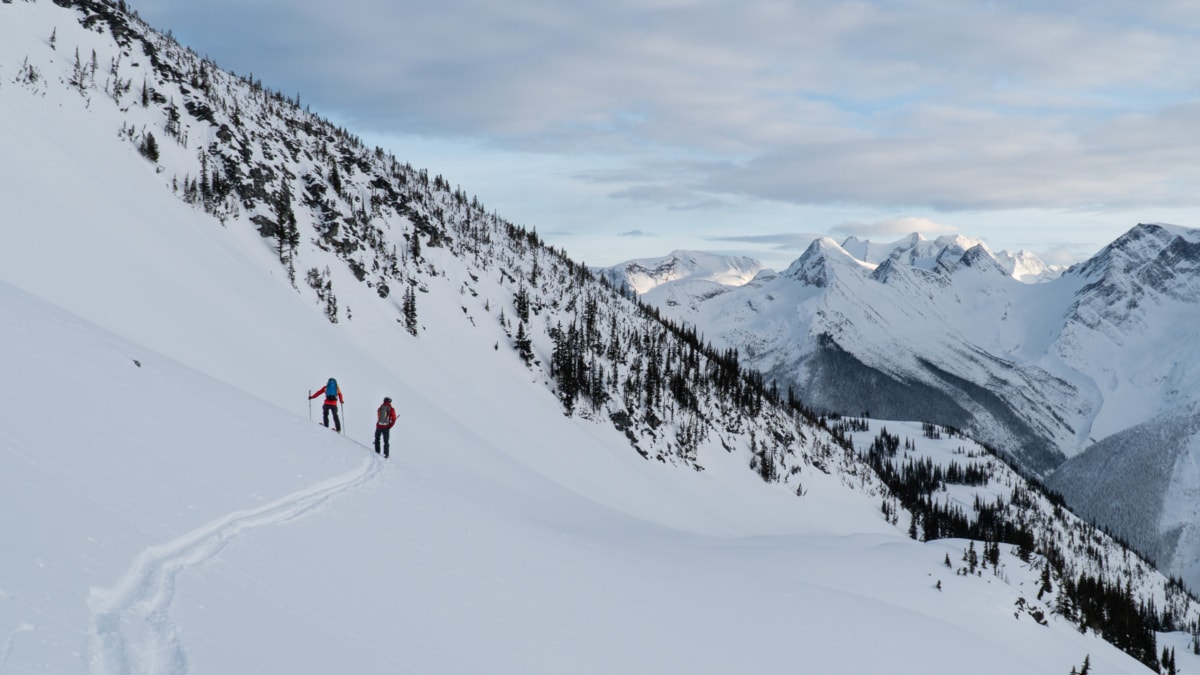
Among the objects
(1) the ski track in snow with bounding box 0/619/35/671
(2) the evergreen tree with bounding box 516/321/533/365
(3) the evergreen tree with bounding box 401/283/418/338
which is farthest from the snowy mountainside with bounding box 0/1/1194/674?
(2) the evergreen tree with bounding box 516/321/533/365

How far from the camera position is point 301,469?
17.2m

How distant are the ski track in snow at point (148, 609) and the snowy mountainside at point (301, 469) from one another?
41mm

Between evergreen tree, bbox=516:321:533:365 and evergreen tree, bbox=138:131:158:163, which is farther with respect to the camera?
evergreen tree, bbox=516:321:533:365

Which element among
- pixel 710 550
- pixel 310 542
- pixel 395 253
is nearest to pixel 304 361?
pixel 710 550

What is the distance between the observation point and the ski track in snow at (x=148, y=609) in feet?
22.0

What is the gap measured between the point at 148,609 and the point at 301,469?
976cm

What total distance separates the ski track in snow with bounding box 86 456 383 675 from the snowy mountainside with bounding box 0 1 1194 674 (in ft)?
0.14

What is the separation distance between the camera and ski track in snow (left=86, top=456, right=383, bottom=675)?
264 inches

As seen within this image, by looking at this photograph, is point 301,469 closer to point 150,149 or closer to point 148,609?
point 148,609

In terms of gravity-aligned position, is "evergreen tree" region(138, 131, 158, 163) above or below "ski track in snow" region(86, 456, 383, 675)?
above

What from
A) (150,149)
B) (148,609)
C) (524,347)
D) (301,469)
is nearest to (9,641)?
(148,609)

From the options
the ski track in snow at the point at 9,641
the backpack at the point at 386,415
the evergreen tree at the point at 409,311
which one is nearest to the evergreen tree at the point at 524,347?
the evergreen tree at the point at 409,311

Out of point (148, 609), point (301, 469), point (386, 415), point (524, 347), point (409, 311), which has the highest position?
point (409, 311)

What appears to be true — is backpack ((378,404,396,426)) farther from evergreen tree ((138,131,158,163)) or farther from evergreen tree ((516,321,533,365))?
evergreen tree ((516,321,533,365))
